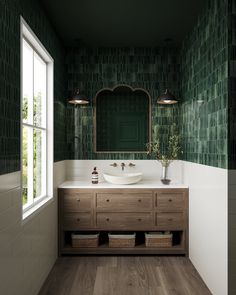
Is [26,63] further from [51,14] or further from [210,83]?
[210,83]

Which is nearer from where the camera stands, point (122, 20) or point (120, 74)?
point (122, 20)

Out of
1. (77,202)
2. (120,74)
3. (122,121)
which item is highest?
(120,74)

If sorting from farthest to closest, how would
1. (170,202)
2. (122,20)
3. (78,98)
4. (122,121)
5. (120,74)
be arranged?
1. (122,121)
2. (120,74)
3. (78,98)
4. (170,202)
5. (122,20)

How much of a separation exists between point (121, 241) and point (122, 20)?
270 centimetres

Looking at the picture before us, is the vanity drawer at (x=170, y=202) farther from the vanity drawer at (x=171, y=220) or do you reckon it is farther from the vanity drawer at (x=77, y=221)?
the vanity drawer at (x=77, y=221)

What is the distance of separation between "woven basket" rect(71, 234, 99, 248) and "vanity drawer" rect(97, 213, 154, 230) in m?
0.18

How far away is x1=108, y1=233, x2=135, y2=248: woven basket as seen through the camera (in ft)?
14.9

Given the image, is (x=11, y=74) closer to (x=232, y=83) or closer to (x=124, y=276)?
(x=232, y=83)

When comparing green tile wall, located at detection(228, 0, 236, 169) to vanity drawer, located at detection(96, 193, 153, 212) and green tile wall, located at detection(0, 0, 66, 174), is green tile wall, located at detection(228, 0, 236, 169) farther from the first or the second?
vanity drawer, located at detection(96, 193, 153, 212)

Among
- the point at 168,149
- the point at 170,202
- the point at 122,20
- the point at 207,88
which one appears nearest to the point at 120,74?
the point at 122,20

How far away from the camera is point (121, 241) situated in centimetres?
456

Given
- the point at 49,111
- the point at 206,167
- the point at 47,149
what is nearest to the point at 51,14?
the point at 49,111

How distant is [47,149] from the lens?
4141mm

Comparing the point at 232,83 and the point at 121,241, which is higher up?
the point at 232,83
